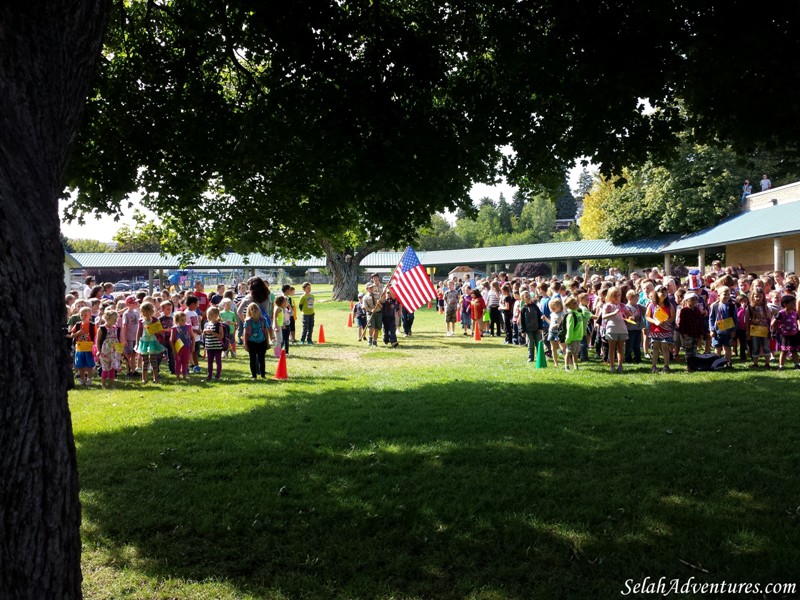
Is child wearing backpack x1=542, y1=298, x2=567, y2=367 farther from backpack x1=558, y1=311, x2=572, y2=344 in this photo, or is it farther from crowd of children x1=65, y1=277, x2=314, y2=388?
crowd of children x1=65, y1=277, x2=314, y2=388

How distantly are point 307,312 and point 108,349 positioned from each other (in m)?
8.56

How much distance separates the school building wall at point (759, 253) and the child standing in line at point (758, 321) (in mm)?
17960

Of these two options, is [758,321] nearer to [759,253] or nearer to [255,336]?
[255,336]

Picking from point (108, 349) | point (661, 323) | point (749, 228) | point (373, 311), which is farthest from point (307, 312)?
point (749, 228)

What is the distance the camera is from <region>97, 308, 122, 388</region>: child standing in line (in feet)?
41.7

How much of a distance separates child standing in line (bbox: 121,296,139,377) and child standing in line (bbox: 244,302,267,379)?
2.68 meters

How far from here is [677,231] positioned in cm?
4259

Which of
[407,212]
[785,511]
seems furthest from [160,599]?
[407,212]

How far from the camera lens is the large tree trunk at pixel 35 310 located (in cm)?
285

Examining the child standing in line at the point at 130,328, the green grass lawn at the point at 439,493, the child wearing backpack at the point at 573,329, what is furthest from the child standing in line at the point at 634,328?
the child standing in line at the point at 130,328

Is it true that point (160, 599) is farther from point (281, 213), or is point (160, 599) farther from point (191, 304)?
point (191, 304)

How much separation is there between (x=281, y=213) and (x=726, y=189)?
3604cm

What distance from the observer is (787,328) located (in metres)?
13.3

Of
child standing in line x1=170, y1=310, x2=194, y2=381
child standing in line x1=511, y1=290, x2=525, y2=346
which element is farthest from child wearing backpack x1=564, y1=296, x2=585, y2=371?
child standing in line x1=170, y1=310, x2=194, y2=381
